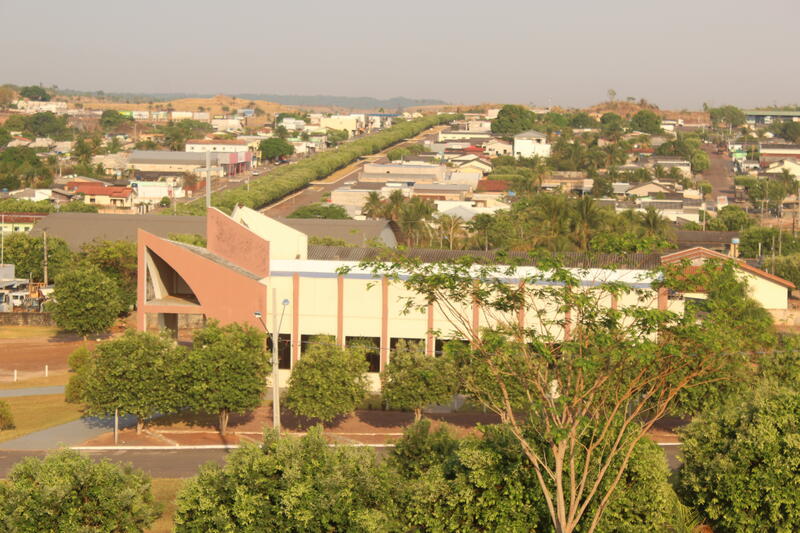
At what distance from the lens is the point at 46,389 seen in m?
53.5

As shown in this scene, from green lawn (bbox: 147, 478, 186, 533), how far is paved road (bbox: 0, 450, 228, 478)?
5.34ft

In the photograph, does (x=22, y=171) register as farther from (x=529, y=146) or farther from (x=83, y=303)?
(x=83, y=303)

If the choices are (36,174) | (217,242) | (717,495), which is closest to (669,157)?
(36,174)

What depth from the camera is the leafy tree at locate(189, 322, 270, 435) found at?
4253 centimetres

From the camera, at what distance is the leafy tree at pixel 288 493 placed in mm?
22922

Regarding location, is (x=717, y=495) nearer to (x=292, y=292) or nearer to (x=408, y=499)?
(x=408, y=499)

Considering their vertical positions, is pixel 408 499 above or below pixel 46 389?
above

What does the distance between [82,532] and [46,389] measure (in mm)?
32222

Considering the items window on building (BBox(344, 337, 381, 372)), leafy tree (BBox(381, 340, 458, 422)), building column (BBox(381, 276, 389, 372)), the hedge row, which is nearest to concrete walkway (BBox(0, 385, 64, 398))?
window on building (BBox(344, 337, 381, 372))

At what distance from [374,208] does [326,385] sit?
72.4 meters

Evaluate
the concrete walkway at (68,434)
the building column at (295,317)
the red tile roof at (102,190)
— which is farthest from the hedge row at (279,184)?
the concrete walkway at (68,434)

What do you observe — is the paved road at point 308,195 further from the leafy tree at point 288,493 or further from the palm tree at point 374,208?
the leafy tree at point 288,493

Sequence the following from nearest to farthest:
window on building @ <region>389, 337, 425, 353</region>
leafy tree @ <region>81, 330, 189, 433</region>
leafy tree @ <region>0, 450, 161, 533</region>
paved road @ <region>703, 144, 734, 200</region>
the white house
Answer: leafy tree @ <region>0, 450, 161, 533</region>
leafy tree @ <region>81, 330, 189, 433</region>
window on building @ <region>389, 337, 425, 353</region>
paved road @ <region>703, 144, 734, 200</region>
the white house

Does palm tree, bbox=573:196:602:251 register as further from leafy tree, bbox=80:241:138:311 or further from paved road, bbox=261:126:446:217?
paved road, bbox=261:126:446:217
